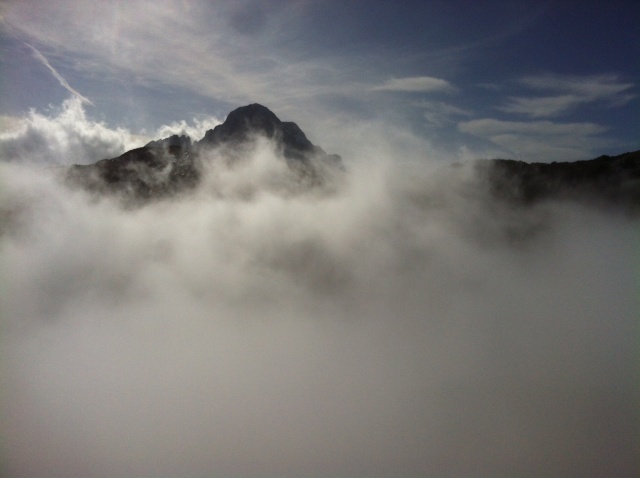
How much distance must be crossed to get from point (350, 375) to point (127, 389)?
268 feet

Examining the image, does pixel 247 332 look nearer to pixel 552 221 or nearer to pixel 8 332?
pixel 8 332

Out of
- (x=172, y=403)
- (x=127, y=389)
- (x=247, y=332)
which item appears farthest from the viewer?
(x=247, y=332)

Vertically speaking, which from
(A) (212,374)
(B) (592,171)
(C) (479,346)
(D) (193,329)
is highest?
(B) (592,171)

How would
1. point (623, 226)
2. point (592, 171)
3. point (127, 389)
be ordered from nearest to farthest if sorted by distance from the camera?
point (127, 389) → point (592, 171) → point (623, 226)

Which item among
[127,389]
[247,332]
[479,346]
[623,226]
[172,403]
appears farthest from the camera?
[247,332]

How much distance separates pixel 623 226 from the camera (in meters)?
178

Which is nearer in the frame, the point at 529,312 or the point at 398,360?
the point at 398,360

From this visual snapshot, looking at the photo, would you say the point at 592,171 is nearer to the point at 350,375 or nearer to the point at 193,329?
the point at 350,375

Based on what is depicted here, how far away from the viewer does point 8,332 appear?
612 ft

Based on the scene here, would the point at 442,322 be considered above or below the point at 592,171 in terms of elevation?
below

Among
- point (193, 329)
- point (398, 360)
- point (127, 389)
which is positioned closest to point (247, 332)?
point (193, 329)

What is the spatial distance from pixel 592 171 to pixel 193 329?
195 meters

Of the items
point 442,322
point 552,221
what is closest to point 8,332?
point 442,322

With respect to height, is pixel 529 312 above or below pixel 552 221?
below
